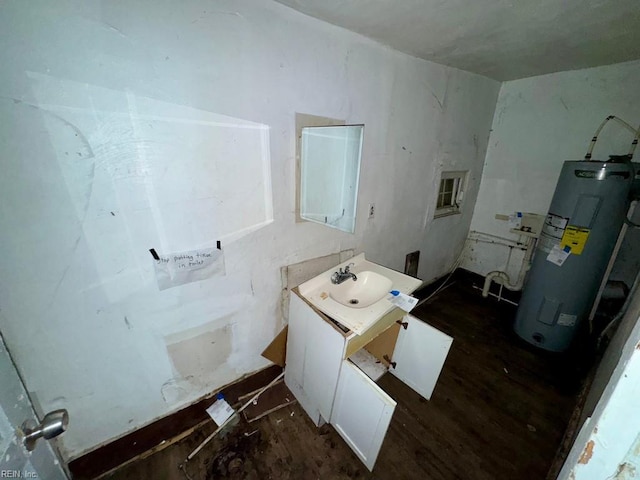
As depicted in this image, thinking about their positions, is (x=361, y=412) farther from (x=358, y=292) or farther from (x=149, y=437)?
(x=149, y=437)

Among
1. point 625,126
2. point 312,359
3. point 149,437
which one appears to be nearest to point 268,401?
point 312,359

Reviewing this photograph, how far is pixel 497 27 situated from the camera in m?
1.27

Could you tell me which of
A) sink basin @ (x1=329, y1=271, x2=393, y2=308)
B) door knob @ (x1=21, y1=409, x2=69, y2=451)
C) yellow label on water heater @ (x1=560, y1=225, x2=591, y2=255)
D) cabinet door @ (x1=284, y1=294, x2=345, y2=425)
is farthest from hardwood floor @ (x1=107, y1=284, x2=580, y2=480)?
door knob @ (x1=21, y1=409, x2=69, y2=451)

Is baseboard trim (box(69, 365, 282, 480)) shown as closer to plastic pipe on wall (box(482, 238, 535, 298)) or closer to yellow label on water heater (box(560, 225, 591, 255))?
yellow label on water heater (box(560, 225, 591, 255))

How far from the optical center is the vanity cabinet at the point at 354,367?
3.61 ft

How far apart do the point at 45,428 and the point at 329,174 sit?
1.43 m

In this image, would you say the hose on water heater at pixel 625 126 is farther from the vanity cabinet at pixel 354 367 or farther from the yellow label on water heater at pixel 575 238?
the vanity cabinet at pixel 354 367

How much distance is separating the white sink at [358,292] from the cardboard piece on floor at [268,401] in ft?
2.53

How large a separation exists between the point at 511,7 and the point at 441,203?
5.48ft

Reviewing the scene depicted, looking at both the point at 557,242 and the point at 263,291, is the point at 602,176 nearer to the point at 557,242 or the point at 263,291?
the point at 557,242

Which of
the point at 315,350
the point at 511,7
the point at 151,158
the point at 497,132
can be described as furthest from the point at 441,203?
the point at 151,158

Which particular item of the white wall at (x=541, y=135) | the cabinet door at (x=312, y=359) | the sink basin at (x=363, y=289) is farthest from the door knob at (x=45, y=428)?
the white wall at (x=541, y=135)

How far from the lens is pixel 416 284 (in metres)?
1.54

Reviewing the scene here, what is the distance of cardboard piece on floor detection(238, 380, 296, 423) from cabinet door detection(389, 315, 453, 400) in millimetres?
782
